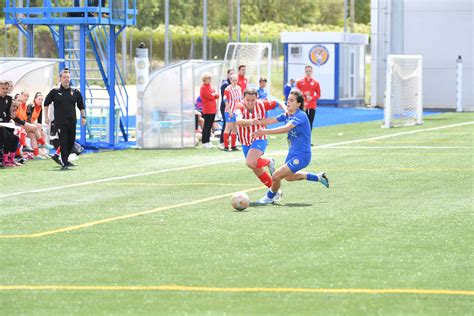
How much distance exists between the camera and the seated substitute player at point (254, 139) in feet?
55.3

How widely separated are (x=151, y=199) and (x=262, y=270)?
648 cm

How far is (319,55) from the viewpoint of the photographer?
5103cm

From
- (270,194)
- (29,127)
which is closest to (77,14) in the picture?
(29,127)

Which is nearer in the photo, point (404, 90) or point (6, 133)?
point (6, 133)

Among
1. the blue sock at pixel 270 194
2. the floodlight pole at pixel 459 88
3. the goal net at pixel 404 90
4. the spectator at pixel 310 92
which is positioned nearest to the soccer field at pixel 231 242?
the blue sock at pixel 270 194

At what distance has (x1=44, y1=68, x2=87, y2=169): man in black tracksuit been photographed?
73.5ft

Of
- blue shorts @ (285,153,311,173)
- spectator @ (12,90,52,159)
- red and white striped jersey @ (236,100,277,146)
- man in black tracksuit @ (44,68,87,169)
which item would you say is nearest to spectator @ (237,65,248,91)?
spectator @ (12,90,52,159)

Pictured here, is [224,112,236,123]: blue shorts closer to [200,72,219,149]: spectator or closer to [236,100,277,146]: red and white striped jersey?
[200,72,219,149]: spectator

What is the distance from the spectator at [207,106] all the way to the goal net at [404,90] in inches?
409

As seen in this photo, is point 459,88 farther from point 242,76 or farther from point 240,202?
point 240,202

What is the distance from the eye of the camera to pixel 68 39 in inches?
1243

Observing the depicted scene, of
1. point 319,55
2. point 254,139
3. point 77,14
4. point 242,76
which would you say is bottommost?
point 254,139

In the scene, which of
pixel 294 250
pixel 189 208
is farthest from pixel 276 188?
pixel 294 250

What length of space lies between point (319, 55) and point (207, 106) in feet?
76.6
